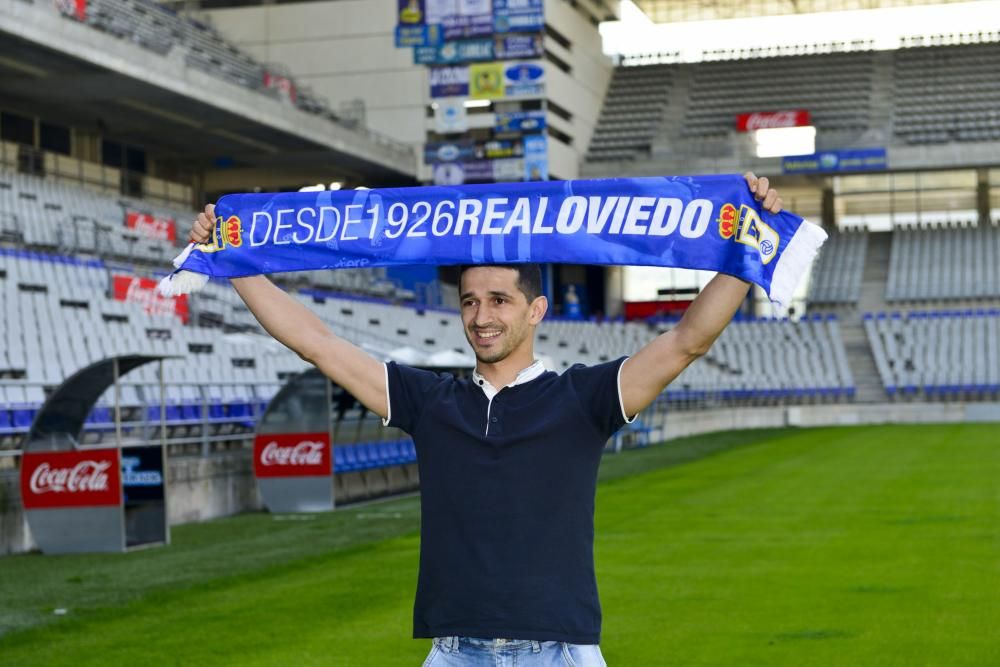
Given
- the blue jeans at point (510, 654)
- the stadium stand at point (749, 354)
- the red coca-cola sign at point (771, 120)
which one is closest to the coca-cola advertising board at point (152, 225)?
the stadium stand at point (749, 354)

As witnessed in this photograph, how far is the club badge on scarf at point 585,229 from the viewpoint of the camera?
463 cm

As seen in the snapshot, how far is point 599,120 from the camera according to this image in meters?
70.9

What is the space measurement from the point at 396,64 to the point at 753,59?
1891cm

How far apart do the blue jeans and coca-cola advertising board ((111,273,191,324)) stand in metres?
26.9

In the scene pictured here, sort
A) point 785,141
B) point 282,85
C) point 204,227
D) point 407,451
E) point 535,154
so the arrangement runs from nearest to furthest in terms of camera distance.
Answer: point 204,227, point 407,451, point 282,85, point 535,154, point 785,141

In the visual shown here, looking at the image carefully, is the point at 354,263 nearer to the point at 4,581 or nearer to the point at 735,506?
the point at 4,581

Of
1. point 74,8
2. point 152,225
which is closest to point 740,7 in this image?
point 152,225

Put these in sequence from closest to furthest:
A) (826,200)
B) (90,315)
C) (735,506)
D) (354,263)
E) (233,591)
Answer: (354,263) → (233,591) → (735,506) → (90,315) → (826,200)

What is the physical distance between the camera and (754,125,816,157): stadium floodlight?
64.7 meters

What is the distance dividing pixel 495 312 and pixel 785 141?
6292 cm

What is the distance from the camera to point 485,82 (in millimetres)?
59719

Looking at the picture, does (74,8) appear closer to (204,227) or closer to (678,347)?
(204,227)

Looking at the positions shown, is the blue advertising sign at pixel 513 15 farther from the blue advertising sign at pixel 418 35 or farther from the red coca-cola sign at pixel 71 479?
the red coca-cola sign at pixel 71 479

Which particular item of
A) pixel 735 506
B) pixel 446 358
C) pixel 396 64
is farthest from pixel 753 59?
pixel 735 506
